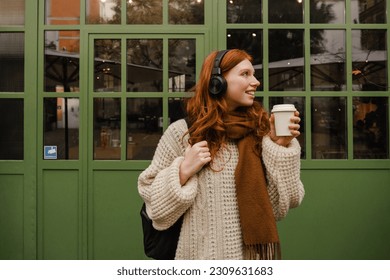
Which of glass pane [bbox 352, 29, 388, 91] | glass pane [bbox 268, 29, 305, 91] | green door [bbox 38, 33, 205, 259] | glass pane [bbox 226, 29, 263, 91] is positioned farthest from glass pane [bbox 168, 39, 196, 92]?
glass pane [bbox 352, 29, 388, 91]

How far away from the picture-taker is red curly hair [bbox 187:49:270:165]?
189 cm

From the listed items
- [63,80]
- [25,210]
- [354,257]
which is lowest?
[354,257]

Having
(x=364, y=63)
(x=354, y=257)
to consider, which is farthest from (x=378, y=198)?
(x=364, y=63)

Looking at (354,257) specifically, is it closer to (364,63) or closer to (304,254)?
(304,254)

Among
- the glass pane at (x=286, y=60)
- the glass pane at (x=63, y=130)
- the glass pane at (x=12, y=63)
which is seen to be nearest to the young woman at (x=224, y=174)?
the glass pane at (x=286, y=60)

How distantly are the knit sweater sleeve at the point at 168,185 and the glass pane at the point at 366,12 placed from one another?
2.96m

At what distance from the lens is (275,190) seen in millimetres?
1938

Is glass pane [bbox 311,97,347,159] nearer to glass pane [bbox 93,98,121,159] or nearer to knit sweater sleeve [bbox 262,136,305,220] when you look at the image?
glass pane [bbox 93,98,121,159]

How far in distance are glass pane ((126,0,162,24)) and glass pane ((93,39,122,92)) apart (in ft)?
0.89

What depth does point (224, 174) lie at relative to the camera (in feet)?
6.10

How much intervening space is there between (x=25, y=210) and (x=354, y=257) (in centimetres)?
317

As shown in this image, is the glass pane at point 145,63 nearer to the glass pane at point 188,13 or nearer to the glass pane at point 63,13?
the glass pane at point 188,13

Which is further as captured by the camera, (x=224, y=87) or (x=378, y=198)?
(x=378, y=198)

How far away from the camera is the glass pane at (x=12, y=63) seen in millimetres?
4188
